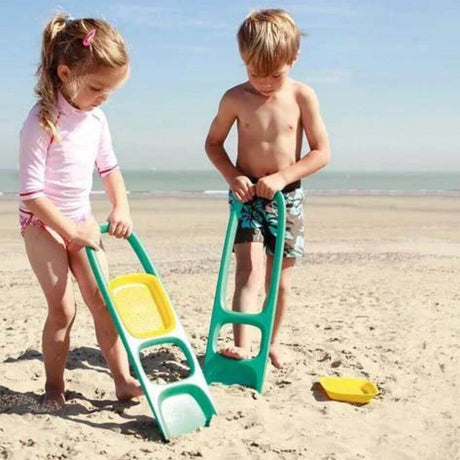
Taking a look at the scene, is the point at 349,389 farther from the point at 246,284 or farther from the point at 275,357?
the point at 246,284

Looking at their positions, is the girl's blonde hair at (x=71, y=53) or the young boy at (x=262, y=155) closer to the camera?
the girl's blonde hair at (x=71, y=53)

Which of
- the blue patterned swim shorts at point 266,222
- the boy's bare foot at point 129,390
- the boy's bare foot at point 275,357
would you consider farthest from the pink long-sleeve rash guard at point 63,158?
the boy's bare foot at point 275,357

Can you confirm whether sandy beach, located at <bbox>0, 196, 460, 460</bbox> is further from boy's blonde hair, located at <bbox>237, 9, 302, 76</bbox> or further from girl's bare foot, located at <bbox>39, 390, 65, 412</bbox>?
boy's blonde hair, located at <bbox>237, 9, 302, 76</bbox>

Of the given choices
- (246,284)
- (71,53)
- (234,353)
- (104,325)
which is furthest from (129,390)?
(71,53)

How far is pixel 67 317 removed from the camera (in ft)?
11.7

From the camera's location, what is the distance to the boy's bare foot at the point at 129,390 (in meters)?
3.67

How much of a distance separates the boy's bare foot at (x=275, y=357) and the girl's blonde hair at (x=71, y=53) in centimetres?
189

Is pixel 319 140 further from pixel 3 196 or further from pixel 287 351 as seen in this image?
pixel 3 196

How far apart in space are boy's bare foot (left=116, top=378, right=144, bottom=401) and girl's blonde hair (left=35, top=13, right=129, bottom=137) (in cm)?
122

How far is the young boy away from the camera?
13.3 ft

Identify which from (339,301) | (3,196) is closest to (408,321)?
(339,301)

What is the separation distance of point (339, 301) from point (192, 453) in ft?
11.3

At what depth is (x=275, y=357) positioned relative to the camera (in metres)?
4.46

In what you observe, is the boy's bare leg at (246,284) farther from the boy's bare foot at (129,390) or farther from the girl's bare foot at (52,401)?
the girl's bare foot at (52,401)
